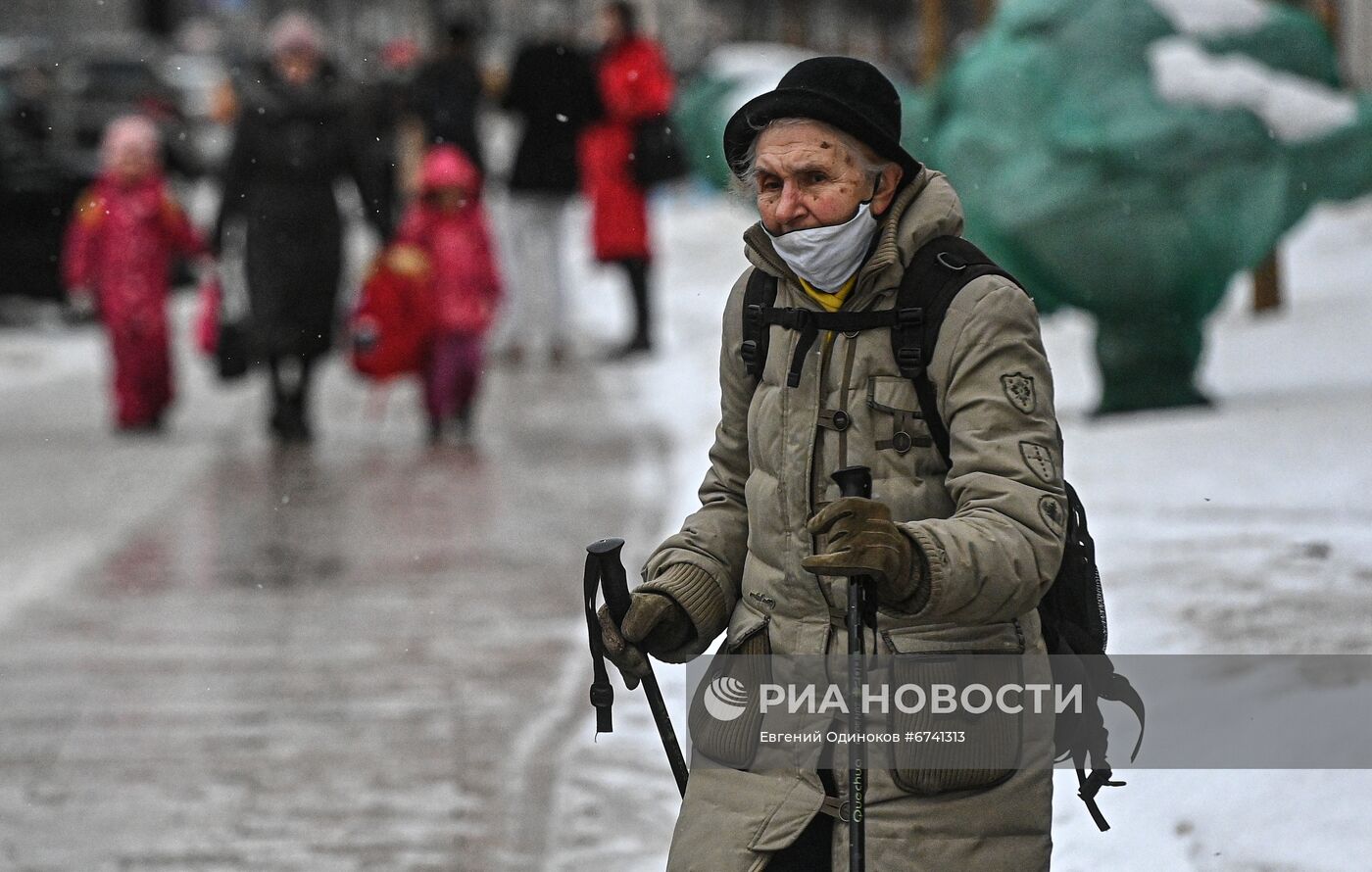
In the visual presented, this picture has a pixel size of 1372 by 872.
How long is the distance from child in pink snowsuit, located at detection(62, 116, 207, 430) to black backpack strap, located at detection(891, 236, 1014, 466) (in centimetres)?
989

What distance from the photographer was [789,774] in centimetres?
308

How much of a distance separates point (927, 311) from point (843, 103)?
0.29 meters

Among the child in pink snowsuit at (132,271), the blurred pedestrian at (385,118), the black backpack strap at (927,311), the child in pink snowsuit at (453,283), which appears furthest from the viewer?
the blurred pedestrian at (385,118)

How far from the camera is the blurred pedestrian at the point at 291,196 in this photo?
1172 centimetres

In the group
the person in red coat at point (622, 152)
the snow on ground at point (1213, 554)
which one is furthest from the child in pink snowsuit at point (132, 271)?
the person in red coat at point (622, 152)

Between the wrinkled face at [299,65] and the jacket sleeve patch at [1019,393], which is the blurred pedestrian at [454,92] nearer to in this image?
the wrinkled face at [299,65]

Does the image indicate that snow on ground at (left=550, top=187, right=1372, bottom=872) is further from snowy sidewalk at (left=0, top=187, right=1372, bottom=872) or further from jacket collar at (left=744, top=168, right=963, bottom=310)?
jacket collar at (left=744, top=168, right=963, bottom=310)

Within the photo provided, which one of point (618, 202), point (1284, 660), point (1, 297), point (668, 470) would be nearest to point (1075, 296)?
point (668, 470)

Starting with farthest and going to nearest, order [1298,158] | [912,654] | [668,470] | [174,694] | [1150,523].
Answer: [668,470], [1298,158], [1150,523], [174,694], [912,654]

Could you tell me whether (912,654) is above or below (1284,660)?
above

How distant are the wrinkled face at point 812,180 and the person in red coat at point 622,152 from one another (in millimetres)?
10915

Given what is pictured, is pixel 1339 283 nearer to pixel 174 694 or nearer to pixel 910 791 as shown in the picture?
pixel 174 694

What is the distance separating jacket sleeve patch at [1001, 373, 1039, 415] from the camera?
2893 millimetres

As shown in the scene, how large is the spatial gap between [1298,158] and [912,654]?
741cm
